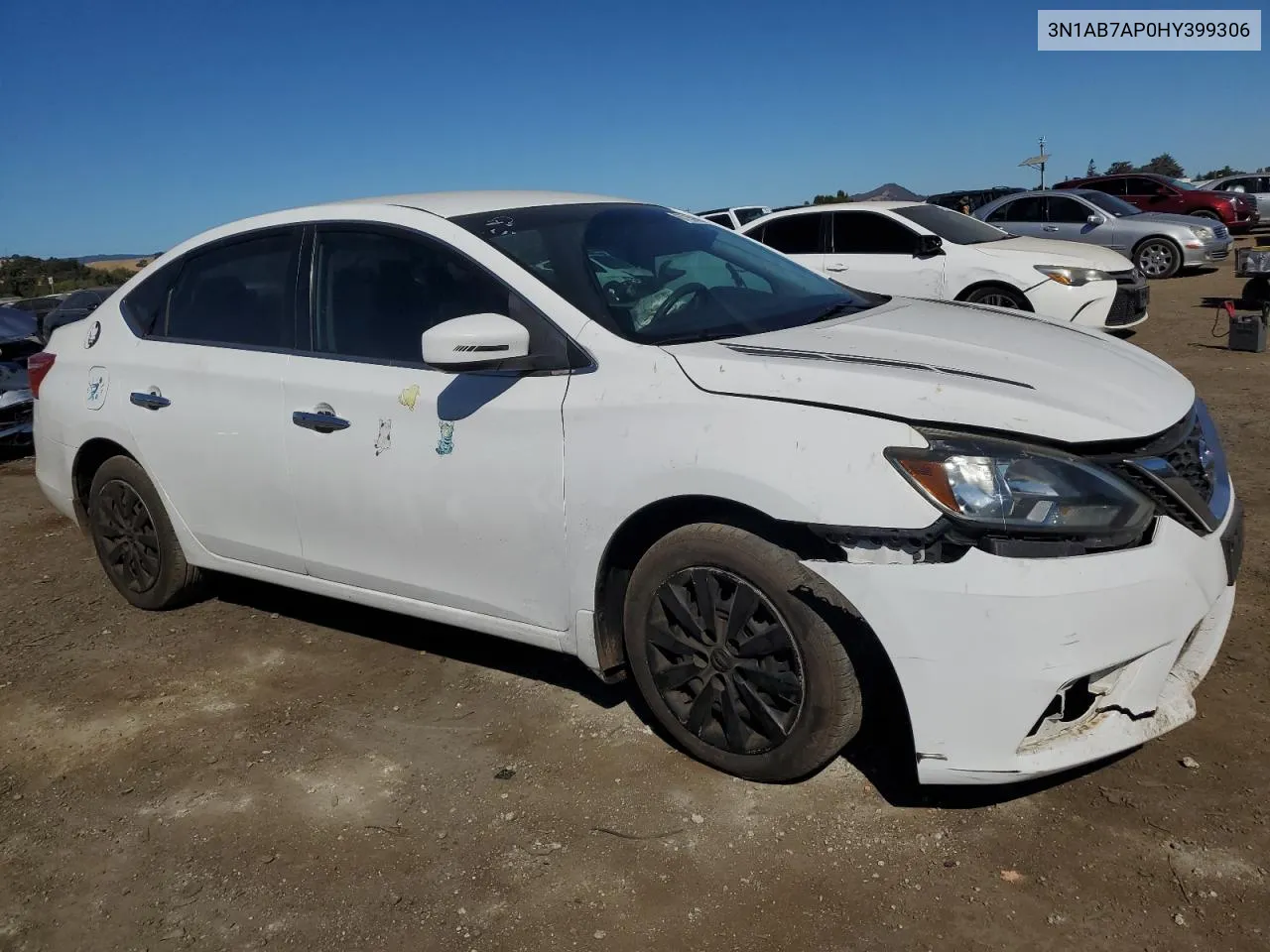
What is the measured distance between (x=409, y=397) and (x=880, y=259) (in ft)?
26.5

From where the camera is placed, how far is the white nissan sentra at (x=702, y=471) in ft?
8.38

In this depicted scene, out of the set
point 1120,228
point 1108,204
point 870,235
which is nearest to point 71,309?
point 870,235

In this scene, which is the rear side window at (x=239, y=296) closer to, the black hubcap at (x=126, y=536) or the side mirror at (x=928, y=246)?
the black hubcap at (x=126, y=536)

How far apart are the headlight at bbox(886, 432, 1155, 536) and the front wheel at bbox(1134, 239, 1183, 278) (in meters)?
15.8

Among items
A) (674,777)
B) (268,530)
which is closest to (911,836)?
(674,777)

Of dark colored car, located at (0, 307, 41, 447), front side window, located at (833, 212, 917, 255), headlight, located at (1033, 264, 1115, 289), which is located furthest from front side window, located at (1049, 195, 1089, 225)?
dark colored car, located at (0, 307, 41, 447)

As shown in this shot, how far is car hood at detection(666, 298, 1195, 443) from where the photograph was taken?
103 inches

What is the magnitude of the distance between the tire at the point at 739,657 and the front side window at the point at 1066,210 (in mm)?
16110

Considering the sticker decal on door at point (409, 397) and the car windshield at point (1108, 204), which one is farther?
the car windshield at point (1108, 204)

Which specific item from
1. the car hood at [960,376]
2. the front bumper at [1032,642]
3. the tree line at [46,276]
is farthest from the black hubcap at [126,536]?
the tree line at [46,276]

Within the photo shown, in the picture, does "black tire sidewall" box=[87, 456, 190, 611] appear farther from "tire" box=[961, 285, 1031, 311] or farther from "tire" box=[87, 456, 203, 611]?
"tire" box=[961, 285, 1031, 311]

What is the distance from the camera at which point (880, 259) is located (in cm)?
1060

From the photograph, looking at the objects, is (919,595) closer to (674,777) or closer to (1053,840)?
(1053,840)

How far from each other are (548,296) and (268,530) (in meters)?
1.55
